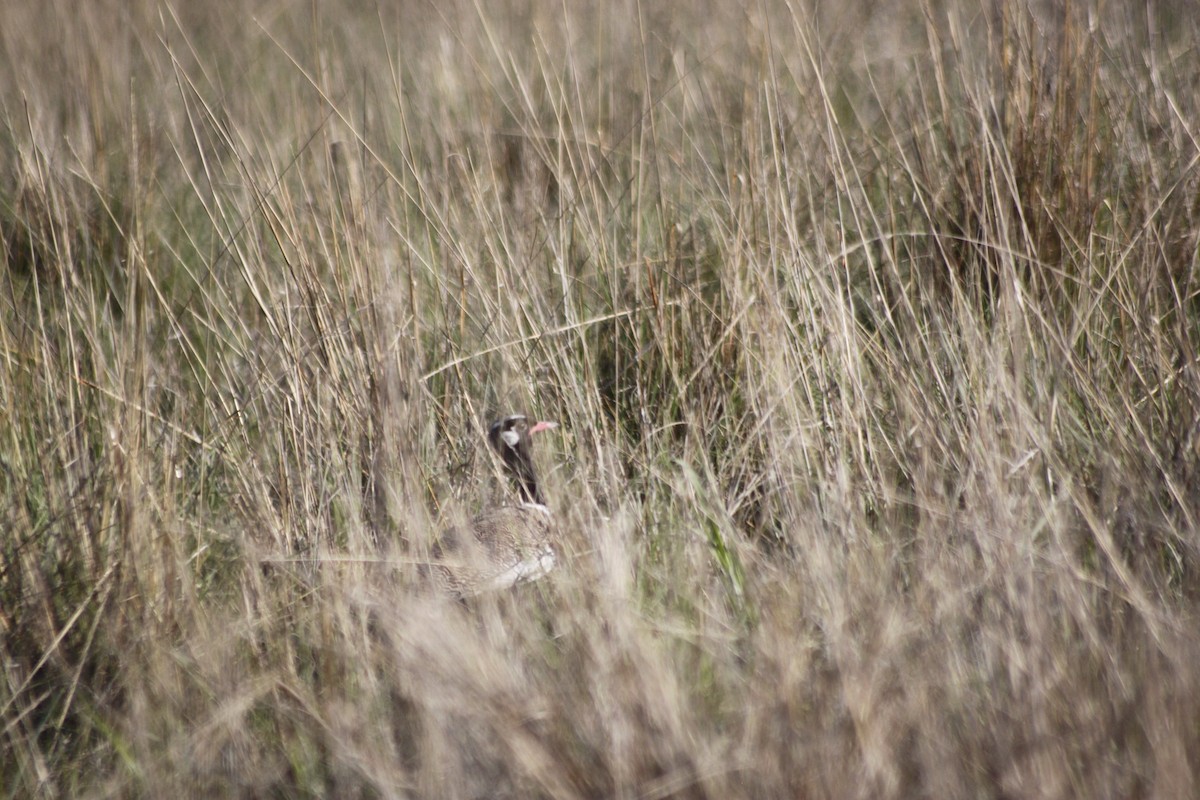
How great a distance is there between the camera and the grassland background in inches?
64.5

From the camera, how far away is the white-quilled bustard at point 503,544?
2.16 metres

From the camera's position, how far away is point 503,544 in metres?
2.42

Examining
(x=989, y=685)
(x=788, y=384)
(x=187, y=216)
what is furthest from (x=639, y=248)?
(x=187, y=216)

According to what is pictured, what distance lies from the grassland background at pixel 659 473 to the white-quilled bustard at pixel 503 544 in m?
0.06

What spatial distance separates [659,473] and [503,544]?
37cm

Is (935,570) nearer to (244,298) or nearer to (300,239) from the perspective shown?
(300,239)

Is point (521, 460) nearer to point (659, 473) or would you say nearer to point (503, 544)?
point (503, 544)

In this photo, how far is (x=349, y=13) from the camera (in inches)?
224

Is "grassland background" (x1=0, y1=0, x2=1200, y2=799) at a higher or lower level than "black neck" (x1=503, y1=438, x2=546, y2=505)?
higher

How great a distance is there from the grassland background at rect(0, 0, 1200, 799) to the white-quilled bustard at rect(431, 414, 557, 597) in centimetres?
6

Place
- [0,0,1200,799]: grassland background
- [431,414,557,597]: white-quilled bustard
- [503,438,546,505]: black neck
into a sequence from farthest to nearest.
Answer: [503,438,546,505]: black neck < [431,414,557,597]: white-quilled bustard < [0,0,1200,799]: grassland background

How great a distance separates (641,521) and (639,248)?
34.5 inches

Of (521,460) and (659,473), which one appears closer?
(659,473)

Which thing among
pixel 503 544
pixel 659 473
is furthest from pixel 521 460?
pixel 659 473
